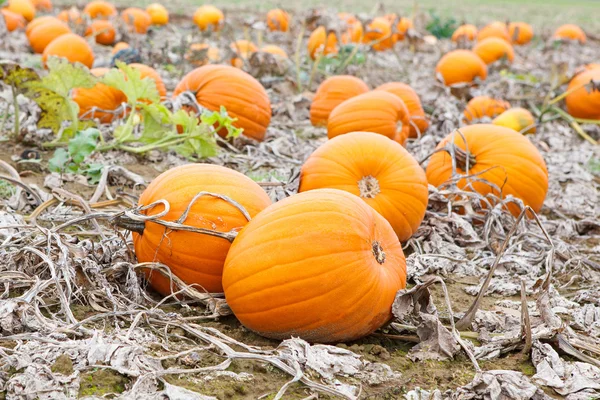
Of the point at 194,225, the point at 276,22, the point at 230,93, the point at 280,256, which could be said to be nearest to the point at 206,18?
the point at 276,22

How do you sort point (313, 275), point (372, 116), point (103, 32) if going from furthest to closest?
point (103, 32)
point (372, 116)
point (313, 275)

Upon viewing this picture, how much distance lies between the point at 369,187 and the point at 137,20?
8873 mm

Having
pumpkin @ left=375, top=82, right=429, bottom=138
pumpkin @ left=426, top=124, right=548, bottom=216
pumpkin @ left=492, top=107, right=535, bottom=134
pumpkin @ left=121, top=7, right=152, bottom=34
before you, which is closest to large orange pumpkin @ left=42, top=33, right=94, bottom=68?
pumpkin @ left=121, top=7, right=152, bottom=34

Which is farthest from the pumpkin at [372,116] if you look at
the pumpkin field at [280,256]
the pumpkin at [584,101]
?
the pumpkin at [584,101]

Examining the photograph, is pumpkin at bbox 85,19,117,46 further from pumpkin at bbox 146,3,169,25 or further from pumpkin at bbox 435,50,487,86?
pumpkin at bbox 435,50,487,86

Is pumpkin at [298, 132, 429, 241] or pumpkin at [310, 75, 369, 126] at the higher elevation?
pumpkin at [298, 132, 429, 241]

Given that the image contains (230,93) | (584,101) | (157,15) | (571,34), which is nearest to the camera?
(230,93)

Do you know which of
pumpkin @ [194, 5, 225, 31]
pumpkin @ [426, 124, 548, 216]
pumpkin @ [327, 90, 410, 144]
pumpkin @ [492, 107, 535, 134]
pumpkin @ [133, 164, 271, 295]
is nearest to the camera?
pumpkin @ [133, 164, 271, 295]

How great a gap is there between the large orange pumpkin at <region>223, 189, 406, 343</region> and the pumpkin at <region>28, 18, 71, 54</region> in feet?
24.8

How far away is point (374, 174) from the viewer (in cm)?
400

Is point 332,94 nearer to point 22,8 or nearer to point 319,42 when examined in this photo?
point 319,42

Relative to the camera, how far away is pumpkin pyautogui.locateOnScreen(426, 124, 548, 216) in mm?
4699

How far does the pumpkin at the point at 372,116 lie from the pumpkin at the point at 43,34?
5.40 m

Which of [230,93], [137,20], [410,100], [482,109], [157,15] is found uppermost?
[230,93]
